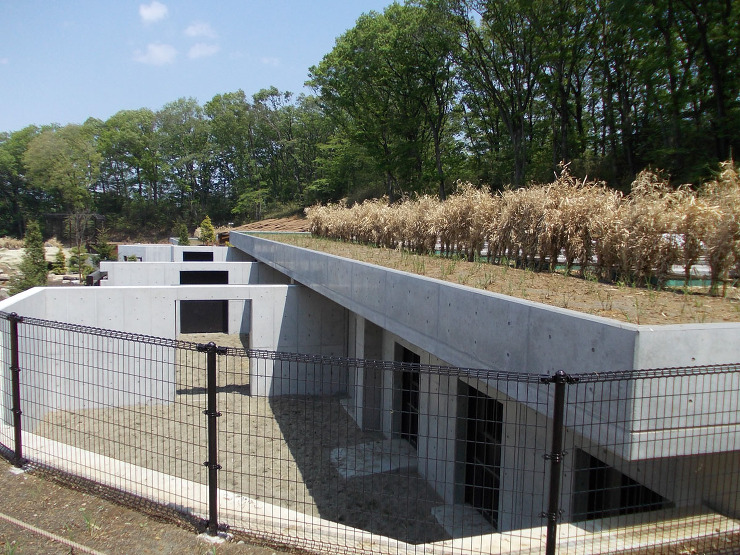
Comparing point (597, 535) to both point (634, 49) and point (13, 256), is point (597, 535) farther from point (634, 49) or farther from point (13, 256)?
point (13, 256)

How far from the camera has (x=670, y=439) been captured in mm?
3602

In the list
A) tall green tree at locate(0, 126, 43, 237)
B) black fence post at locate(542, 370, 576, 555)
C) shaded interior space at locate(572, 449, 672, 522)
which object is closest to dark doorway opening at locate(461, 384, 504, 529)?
shaded interior space at locate(572, 449, 672, 522)

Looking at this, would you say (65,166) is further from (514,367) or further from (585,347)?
(585,347)

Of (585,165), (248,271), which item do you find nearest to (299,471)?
(248,271)

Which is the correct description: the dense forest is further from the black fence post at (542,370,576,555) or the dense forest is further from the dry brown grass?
the black fence post at (542,370,576,555)

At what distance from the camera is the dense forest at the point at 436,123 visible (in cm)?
1817

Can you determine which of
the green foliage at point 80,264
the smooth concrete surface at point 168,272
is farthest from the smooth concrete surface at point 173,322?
the green foliage at point 80,264

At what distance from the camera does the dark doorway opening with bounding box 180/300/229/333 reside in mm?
23131

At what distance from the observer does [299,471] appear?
31.1 ft

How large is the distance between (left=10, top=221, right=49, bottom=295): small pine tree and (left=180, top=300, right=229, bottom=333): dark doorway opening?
7822 millimetres

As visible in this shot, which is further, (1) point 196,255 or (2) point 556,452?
(1) point 196,255

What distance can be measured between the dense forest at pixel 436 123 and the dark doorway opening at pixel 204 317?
10467 mm

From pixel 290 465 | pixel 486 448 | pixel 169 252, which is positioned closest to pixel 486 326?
pixel 486 448

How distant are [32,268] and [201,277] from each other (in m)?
9.52
